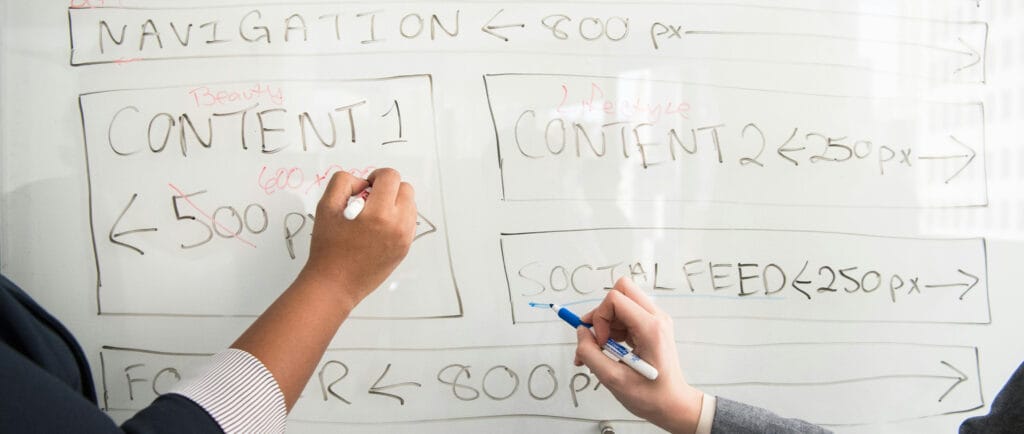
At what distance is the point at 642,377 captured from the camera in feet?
2.22

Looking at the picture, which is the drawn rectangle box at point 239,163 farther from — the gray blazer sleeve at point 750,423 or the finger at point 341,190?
the gray blazer sleeve at point 750,423

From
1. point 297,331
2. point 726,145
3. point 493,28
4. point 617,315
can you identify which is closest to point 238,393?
point 297,331

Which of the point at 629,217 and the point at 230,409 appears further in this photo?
the point at 629,217

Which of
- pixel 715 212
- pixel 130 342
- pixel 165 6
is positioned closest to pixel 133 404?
pixel 130 342

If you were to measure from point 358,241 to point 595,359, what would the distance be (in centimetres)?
32

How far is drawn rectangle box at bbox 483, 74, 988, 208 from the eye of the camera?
2.53ft

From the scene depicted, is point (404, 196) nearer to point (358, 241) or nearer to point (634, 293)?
point (358, 241)

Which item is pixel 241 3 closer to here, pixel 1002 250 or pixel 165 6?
pixel 165 6

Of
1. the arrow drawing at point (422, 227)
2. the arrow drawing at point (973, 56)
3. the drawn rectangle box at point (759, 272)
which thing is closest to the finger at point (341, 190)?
the arrow drawing at point (422, 227)

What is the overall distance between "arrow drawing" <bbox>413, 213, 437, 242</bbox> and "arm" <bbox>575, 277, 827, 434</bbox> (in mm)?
254

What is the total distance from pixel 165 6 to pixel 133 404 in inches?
22.1

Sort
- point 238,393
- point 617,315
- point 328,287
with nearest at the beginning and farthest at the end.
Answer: point 238,393
point 328,287
point 617,315

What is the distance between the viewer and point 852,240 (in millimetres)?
795

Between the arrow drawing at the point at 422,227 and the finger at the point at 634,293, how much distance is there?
0.87 feet
